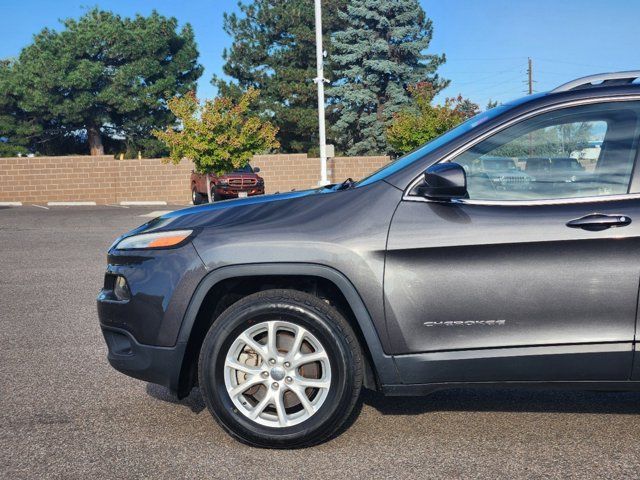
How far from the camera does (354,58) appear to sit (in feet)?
149

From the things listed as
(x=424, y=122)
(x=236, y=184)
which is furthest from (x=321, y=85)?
(x=424, y=122)

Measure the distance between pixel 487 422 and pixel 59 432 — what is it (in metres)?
2.32

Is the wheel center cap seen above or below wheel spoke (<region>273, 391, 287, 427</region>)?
above

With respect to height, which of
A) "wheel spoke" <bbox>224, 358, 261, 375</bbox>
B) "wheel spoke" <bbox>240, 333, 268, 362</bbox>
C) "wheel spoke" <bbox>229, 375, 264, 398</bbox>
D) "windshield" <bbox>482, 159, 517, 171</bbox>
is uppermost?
"windshield" <bbox>482, 159, 517, 171</bbox>

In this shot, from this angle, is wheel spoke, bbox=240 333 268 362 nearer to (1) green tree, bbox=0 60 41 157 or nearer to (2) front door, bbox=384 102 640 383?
(2) front door, bbox=384 102 640 383

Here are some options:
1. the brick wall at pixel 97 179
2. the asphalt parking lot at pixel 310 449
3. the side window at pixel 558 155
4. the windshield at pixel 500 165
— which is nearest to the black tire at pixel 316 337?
the asphalt parking lot at pixel 310 449

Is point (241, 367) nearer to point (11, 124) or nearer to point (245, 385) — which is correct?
point (245, 385)

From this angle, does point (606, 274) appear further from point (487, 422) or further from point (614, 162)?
point (487, 422)

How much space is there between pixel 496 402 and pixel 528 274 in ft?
4.07

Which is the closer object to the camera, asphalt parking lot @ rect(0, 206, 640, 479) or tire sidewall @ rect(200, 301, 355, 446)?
asphalt parking lot @ rect(0, 206, 640, 479)

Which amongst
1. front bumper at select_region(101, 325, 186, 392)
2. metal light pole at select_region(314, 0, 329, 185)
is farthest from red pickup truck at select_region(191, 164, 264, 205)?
front bumper at select_region(101, 325, 186, 392)

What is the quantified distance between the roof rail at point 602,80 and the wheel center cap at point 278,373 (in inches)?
78.2

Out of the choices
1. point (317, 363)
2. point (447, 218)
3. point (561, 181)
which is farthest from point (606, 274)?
point (317, 363)

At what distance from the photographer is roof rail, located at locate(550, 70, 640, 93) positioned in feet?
12.6
